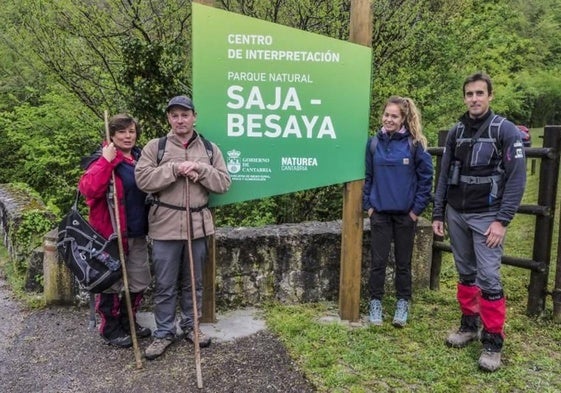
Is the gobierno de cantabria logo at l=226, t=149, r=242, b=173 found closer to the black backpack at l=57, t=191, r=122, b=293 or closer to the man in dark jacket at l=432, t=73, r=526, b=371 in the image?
the black backpack at l=57, t=191, r=122, b=293

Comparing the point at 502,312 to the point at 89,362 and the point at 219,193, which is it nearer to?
the point at 219,193

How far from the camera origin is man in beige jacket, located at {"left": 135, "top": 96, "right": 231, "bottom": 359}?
3.64 m

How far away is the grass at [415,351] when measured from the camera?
133 inches

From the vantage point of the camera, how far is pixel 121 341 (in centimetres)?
390

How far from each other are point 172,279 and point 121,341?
0.63 m

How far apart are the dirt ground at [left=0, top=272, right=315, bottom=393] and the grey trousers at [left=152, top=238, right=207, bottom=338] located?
0.63 feet

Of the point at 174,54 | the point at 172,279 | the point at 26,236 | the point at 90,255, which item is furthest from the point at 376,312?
the point at 26,236

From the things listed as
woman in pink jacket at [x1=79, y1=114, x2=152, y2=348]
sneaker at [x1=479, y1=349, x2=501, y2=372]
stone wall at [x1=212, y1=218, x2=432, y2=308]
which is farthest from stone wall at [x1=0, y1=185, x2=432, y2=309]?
sneaker at [x1=479, y1=349, x2=501, y2=372]

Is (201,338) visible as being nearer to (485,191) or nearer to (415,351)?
(415,351)

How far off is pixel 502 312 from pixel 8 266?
5587mm

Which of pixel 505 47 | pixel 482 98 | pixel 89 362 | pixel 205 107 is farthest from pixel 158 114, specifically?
pixel 505 47

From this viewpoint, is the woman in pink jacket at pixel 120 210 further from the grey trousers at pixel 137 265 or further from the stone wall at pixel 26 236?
the stone wall at pixel 26 236

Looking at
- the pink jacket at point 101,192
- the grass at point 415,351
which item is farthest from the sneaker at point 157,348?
the grass at point 415,351

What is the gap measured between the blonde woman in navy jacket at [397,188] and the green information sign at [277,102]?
0.59ft
